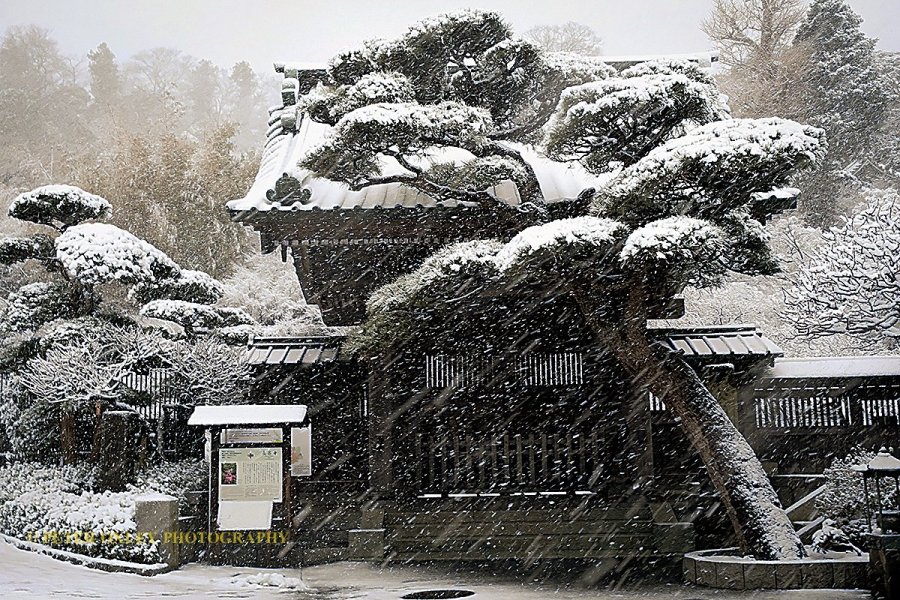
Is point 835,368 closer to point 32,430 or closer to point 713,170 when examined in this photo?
point 713,170

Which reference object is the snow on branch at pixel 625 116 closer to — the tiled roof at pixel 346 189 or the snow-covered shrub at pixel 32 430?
the tiled roof at pixel 346 189

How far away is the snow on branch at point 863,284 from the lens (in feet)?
23.2

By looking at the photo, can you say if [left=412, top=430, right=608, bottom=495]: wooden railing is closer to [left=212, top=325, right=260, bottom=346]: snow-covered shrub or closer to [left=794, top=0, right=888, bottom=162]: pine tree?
[left=212, top=325, right=260, bottom=346]: snow-covered shrub

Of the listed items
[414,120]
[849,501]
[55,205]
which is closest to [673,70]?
[414,120]

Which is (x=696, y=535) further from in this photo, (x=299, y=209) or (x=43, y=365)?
(x=43, y=365)

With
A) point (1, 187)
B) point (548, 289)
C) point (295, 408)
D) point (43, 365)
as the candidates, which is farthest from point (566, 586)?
point (1, 187)

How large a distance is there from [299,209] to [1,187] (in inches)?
578

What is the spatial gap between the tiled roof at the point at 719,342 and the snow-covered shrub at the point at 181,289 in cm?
537

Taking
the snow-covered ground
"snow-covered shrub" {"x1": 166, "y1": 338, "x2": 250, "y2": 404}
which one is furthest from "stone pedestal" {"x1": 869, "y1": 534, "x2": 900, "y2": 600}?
"snow-covered shrub" {"x1": 166, "y1": 338, "x2": 250, "y2": 404}

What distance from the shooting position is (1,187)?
1809cm

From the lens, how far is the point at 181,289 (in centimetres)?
956

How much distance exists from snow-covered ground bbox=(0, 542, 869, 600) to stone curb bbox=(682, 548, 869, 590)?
0.11m

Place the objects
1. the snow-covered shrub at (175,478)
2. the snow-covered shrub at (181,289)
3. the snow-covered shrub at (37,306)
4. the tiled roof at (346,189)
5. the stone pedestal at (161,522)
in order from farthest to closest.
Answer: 1. the snow-covered shrub at (181,289)
2. the snow-covered shrub at (37,306)
3. the snow-covered shrub at (175,478)
4. the tiled roof at (346,189)
5. the stone pedestal at (161,522)

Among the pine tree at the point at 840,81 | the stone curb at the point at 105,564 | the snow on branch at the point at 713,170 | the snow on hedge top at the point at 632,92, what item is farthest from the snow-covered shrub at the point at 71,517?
the pine tree at the point at 840,81
